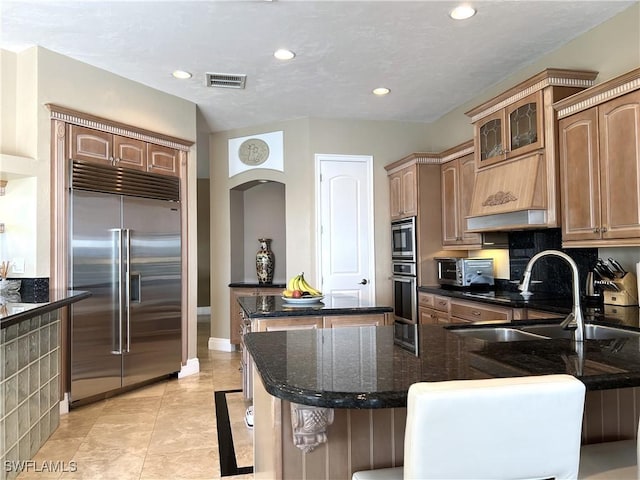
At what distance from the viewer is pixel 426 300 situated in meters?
4.73

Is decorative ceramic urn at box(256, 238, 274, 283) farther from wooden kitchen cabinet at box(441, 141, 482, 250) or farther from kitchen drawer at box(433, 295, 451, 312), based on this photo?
kitchen drawer at box(433, 295, 451, 312)

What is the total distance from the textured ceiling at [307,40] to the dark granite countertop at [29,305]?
6.23ft

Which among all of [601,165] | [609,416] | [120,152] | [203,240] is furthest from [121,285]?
[203,240]

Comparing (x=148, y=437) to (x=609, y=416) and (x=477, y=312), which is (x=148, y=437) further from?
(x=609, y=416)

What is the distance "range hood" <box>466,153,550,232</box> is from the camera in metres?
3.40

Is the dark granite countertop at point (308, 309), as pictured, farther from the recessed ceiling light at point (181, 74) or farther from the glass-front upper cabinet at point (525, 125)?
the recessed ceiling light at point (181, 74)

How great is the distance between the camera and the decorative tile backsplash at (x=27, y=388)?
8.32 ft

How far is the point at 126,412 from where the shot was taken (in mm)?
3701

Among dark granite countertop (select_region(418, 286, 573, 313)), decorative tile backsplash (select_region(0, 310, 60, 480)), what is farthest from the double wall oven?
decorative tile backsplash (select_region(0, 310, 60, 480))

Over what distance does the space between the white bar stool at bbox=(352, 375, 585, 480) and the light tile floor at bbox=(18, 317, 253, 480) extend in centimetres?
197

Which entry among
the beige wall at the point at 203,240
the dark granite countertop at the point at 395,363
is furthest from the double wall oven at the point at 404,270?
the beige wall at the point at 203,240

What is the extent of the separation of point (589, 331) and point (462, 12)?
7.08ft

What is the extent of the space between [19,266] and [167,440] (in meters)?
1.80

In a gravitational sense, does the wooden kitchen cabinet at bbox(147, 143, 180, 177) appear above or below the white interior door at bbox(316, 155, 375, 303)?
above
